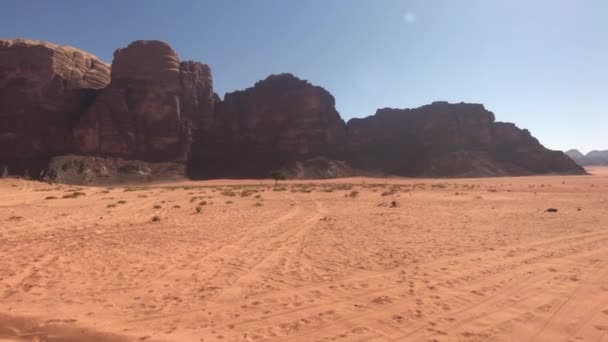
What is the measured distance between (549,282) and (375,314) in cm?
411

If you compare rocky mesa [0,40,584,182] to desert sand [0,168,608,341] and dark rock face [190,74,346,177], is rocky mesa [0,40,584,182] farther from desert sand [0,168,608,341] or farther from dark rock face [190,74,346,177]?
desert sand [0,168,608,341]

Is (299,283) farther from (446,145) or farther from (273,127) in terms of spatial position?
(446,145)

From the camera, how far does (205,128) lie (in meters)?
102

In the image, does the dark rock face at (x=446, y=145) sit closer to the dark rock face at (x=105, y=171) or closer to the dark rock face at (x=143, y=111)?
the dark rock face at (x=143, y=111)

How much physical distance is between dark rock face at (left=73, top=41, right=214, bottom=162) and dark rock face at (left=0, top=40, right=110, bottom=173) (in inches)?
226

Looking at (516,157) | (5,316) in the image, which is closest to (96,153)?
(5,316)

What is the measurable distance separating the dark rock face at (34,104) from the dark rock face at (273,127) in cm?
3204

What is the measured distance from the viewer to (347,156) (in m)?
106

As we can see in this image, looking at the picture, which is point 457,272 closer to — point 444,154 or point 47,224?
point 47,224

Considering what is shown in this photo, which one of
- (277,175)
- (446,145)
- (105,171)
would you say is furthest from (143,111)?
(446,145)

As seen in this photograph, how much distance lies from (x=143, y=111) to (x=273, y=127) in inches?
1439

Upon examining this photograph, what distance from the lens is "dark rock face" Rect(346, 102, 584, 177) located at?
99938 millimetres

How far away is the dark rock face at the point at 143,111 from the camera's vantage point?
269 feet

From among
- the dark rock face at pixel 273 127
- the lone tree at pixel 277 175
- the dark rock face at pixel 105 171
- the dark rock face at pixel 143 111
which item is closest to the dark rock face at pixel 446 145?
the dark rock face at pixel 273 127
